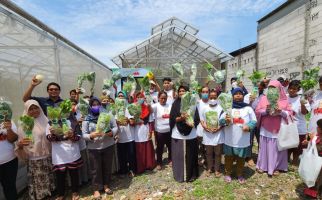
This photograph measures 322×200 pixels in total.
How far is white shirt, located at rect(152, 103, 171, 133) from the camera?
4.80m

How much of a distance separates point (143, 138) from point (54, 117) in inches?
70.4

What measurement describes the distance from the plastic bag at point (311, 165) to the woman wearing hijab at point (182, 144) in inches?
64.0

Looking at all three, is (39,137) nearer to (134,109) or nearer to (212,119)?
(134,109)

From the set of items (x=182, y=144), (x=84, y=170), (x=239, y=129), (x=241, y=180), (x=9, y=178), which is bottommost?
(x=241, y=180)

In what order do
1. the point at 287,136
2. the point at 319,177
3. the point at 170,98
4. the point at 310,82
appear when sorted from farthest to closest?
the point at 170,98
the point at 310,82
the point at 287,136
the point at 319,177

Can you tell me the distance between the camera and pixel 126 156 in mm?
4570

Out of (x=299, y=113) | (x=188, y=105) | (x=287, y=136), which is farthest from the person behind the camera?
(x=299, y=113)

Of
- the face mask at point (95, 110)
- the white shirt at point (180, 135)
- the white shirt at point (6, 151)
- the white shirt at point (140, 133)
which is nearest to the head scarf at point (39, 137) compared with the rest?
the white shirt at point (6, 151)

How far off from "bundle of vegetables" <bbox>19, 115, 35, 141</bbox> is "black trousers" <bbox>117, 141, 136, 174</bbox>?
5.39 feet

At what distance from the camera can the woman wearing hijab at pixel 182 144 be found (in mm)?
4109

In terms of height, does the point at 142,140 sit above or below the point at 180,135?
below

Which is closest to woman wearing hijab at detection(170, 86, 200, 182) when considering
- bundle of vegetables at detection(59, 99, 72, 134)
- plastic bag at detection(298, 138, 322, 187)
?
plastic bag at detection(298, 138, 322, 187)

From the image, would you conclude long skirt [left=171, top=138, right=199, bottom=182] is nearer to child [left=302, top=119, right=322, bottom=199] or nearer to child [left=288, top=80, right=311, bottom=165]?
child [left=302, top=119, right=322, bottom=199]

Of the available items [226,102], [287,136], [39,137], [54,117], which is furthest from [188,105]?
[39,137]
